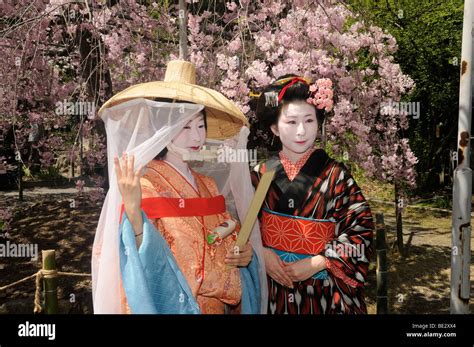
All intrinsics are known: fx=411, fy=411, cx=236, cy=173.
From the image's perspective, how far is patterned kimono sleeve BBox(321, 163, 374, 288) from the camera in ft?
7.50

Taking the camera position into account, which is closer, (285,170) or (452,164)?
(285,170)

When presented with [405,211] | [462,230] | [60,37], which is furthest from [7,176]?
[462,230]

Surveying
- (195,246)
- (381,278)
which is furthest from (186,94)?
(381,278)

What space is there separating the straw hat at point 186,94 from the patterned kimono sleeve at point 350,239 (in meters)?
0.72

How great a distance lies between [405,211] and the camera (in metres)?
8.57

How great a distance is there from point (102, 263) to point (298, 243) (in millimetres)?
1066

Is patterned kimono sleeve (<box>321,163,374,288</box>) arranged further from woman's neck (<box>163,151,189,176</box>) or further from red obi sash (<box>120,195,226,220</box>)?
woman's neck (<box>163,151,189,176</box>)

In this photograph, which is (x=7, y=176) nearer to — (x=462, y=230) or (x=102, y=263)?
(x=102, y=263)

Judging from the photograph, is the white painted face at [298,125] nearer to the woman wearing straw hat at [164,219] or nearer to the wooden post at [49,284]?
the woman wearing straw hat at [164,219]

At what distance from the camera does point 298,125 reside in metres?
2.39

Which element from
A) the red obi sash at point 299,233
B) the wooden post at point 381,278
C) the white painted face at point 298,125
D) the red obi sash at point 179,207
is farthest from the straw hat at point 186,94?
the wooden post at point 381,278

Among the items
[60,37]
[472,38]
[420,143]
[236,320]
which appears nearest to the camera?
[236,320]

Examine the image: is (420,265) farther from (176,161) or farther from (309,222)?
(176,161)

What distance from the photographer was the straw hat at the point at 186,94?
2053mm
